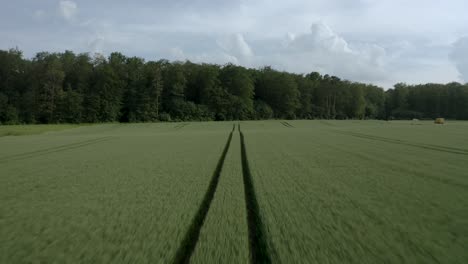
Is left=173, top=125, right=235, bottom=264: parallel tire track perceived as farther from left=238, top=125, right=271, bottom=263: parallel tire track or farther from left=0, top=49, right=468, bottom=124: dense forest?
left=0, top=49, right=468, bottom=124: dense forest

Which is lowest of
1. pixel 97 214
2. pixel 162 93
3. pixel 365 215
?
Result: pixel 97 214

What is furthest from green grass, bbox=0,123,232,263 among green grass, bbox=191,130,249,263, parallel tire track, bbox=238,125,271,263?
parallel tire track, bbox=238,125,271,263

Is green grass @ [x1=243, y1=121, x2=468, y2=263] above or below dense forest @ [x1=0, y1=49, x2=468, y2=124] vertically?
below

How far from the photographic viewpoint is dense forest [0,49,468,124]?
68312mm

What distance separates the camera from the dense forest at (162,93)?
224 ft

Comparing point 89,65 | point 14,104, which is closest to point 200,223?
point 14,104

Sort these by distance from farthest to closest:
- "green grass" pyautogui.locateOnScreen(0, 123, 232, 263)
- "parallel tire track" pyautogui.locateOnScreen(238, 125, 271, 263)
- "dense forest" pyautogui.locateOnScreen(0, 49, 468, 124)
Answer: "dense forest" pyautogui.locateOnScreen(0, 49, 468, 124), "green grass" pyautogui.locateOnScreen(0, 123, 232, 263), "parallel tire track" pyautogui.locateOnScreen(238, 125, 271, 263)

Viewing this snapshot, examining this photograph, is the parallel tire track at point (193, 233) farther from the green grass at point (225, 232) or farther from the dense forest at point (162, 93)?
the dense forest at point (162, 93)

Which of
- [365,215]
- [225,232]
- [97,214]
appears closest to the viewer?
[225,232]

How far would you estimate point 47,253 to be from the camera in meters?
3.45

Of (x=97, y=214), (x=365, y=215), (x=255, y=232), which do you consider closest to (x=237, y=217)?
(x=255, y=232)

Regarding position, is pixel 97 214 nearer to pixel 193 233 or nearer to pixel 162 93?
pixel 193 233

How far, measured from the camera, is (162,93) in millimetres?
81125

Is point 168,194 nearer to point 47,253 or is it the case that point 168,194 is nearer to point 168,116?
point 47,253
